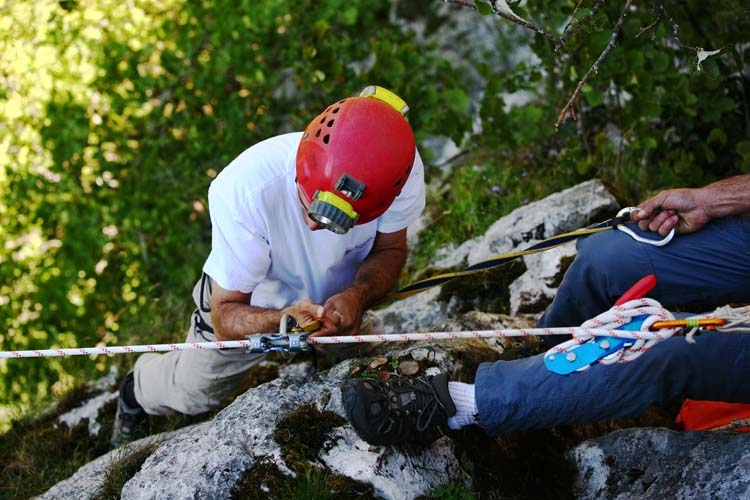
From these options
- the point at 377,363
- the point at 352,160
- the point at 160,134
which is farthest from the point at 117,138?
the point at 352,160

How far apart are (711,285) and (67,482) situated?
284 cm

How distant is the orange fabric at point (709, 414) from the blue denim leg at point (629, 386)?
0.63 ft

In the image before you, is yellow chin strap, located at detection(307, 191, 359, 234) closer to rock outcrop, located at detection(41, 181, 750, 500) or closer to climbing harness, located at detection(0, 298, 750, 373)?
climbing harness, located at detection(0, 298, 750, 373)

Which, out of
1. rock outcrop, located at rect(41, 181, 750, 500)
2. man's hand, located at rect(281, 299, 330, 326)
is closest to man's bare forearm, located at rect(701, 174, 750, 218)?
rock outcrop, located at rect(41, 181, 750, 500)

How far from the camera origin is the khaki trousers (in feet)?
11.3

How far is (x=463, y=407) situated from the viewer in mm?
2668

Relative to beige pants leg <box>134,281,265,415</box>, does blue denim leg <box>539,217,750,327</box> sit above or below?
above

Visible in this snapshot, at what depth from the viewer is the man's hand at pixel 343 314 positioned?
2781mm

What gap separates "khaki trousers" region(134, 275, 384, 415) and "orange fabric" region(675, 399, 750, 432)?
142cm

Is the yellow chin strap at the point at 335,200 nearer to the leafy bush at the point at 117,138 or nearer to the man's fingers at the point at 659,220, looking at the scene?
the man's fingers at the point at 659,220

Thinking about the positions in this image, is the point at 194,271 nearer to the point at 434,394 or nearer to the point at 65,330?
the point at 65,330

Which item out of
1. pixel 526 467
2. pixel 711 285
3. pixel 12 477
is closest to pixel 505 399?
pixel 526 467

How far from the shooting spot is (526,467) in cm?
285

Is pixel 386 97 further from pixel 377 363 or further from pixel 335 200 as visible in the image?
pixel 377 363
